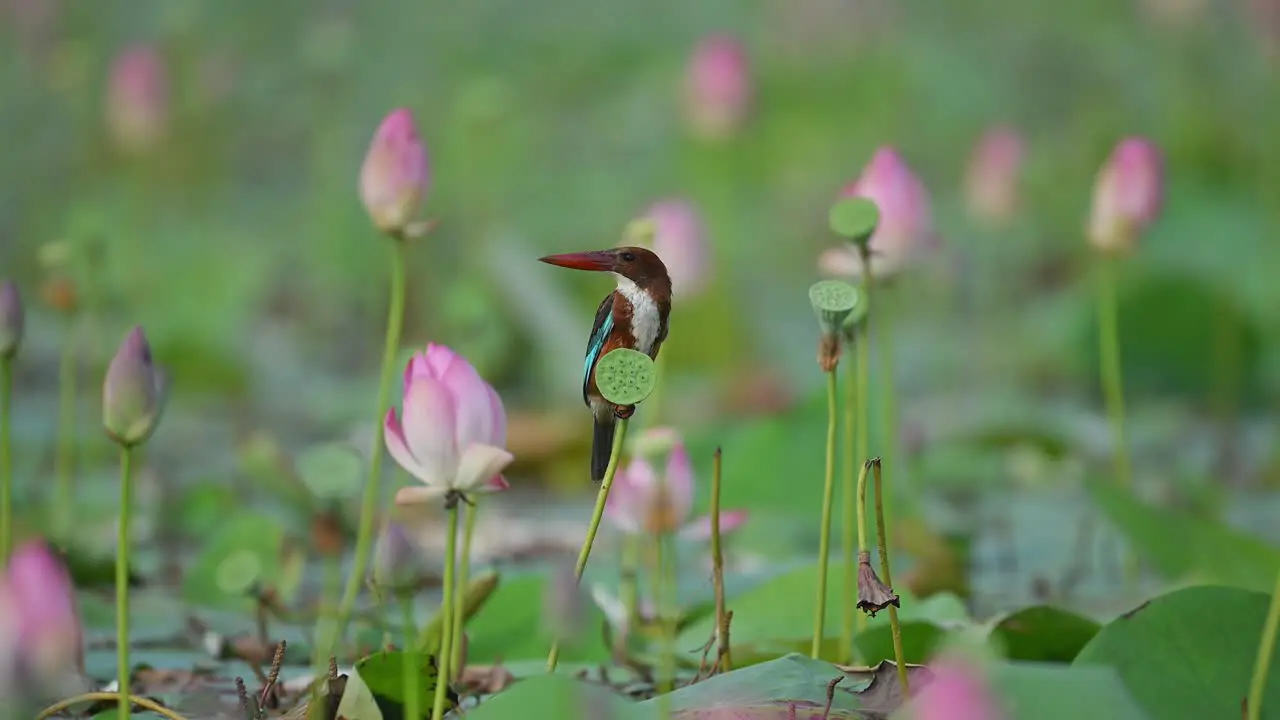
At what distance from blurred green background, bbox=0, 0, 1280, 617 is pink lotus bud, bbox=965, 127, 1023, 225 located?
1.05 ft

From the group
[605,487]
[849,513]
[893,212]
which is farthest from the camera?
[893,212]

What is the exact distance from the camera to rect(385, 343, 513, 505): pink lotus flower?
0.55 meters

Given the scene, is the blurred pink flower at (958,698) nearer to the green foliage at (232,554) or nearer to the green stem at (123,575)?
the green stem at (123,575)

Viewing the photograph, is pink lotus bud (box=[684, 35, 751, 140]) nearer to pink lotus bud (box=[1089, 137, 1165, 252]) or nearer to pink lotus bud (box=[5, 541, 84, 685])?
pink lotus bud (box=[1089, 137, 1165, 252])

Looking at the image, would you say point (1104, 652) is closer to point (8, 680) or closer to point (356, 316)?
point (8, 680)

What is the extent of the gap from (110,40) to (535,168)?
1.15m

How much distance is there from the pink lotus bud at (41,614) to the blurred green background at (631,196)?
1.70m

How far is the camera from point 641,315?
54cm

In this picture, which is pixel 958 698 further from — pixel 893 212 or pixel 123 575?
pixel 893 212

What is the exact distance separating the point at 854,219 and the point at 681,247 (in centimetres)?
64

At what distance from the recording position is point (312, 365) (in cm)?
314

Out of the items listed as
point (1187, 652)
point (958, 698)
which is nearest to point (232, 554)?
point (1187, 652)

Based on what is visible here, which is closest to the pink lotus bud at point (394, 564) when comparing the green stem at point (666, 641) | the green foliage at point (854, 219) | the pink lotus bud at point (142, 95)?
the green stem at point (666, 641)

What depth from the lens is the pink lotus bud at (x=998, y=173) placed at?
1925 mm
